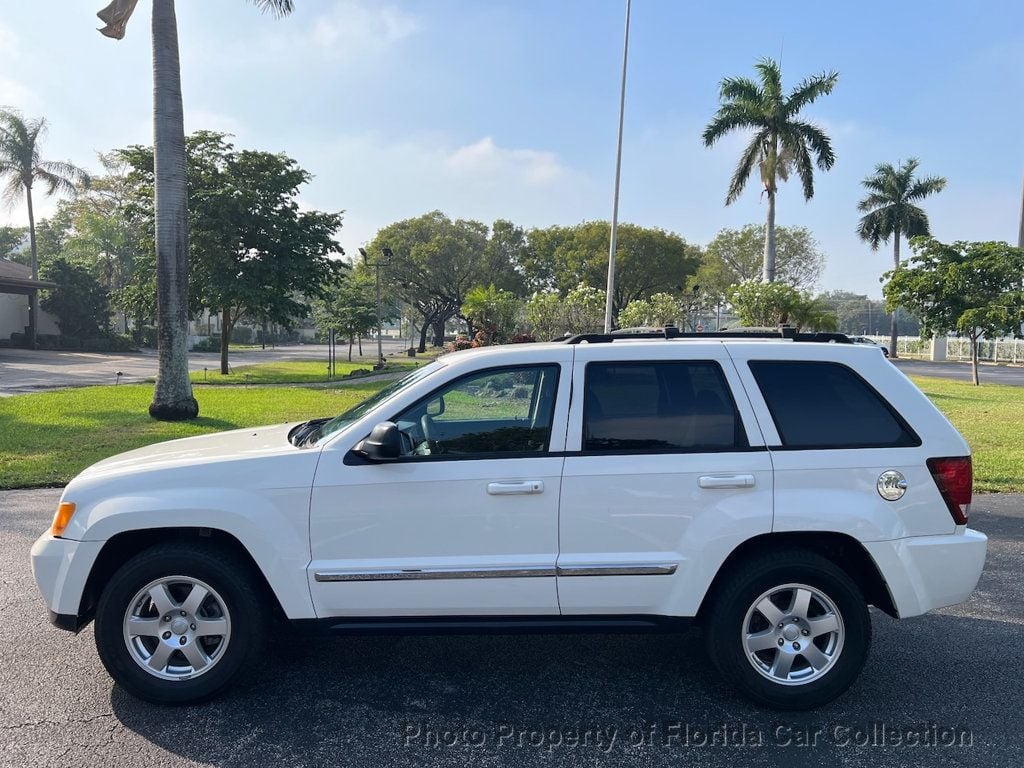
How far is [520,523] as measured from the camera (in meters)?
3.29

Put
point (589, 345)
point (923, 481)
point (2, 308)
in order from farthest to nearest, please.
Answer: point (2, 308), point (589, 345), point (923, 481)

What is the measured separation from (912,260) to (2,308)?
46.6 metres

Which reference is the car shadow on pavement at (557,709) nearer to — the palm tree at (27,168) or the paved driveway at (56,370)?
the paved driveway at (56,370)

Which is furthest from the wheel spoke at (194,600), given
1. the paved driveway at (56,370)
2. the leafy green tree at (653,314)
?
the leafy green tree at (653,314)

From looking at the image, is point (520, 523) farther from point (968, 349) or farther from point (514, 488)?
point (968, 349)

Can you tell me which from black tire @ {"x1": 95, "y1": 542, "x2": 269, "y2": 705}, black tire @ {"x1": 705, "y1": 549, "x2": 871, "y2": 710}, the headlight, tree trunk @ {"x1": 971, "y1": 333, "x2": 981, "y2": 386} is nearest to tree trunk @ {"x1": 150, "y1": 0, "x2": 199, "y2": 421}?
Answer: the headlight

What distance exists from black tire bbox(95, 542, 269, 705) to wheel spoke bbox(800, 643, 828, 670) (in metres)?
2.63

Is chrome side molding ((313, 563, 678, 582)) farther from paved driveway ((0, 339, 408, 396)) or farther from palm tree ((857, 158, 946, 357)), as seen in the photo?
palm tree ((857, 158, 946, 357))

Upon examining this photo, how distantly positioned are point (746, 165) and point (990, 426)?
17.5m

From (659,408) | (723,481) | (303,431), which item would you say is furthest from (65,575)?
(723,481)

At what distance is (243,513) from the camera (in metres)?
3.26

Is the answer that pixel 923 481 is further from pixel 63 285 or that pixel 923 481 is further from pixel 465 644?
pixel 63 285

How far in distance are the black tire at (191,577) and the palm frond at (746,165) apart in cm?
2867

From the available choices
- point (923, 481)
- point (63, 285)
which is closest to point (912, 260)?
point (923, 481)
